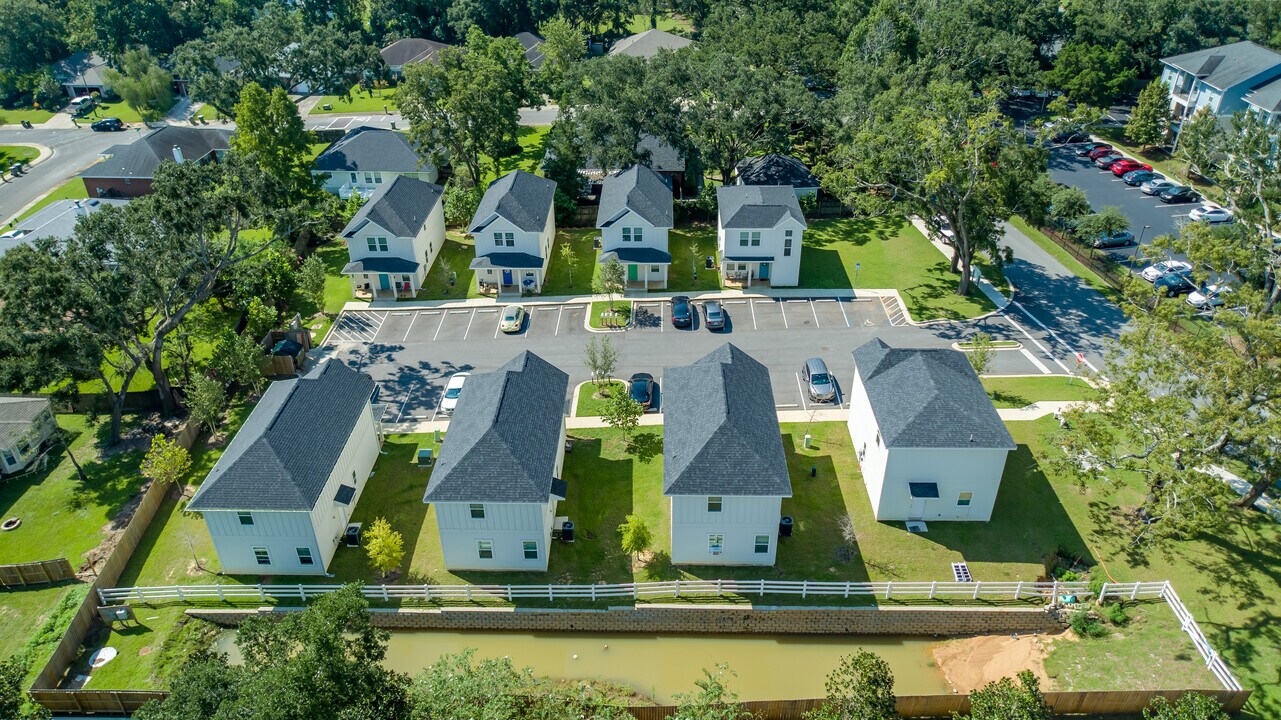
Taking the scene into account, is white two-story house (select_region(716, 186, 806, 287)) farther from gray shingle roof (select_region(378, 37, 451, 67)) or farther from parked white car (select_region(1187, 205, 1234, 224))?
gray shingle roof (select_region(378, 37, 451, 67))

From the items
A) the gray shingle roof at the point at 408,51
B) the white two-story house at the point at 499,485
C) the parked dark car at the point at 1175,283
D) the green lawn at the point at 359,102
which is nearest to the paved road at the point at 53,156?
the green lawn at the point at 359,102

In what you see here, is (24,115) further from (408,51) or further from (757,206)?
(757,206)

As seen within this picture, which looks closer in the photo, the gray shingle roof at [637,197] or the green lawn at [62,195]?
the gray shingle roof at [637,197]

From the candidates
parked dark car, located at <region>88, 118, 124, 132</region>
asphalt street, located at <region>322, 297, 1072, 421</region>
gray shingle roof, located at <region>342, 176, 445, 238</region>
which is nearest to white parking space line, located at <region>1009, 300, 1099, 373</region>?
asphalt street, located at <region>322, 297, 1072, 421</region>

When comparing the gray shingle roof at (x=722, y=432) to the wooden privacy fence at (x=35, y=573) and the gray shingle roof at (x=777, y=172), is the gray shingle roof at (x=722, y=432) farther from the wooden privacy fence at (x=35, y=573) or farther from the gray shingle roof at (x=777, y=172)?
the gray shingle roof at (x=777, y=172)

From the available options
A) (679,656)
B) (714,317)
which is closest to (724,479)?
(679,656)

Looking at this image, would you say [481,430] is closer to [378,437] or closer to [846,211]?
[378,437]
